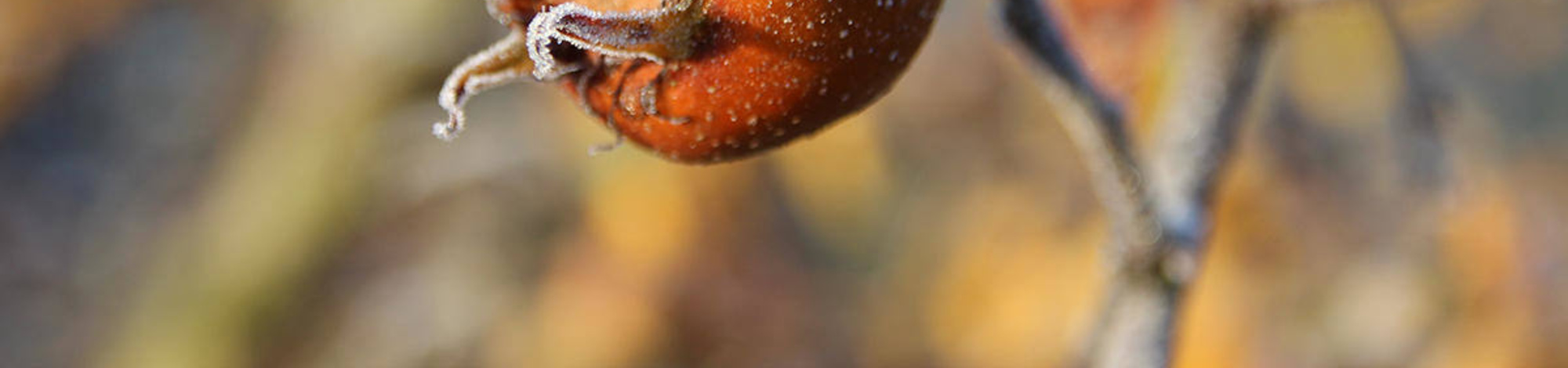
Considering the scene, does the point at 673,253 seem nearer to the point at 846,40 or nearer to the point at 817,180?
the point at 817,180

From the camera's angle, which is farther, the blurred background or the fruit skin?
the blurred background

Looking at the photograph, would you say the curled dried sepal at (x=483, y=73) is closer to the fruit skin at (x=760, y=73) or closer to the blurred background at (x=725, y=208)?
the fruit skin at (x=760, y=73)

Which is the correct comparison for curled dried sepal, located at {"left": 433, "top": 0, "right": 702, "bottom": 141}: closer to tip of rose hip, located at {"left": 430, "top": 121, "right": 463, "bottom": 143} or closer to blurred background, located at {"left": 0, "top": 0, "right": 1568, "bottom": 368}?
tip of rose hip, located at {"left": 430, "top": 121, "right": 463, "bottom": 143}

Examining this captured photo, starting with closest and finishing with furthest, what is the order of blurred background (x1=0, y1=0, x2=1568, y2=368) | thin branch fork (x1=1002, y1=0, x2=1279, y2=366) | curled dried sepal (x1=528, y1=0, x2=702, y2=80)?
curled dried sepal (x1=528, y1=0, x2=702, y2=80)
thin branch fork (x1=1002, y1=0, x2=1279, y2=366)
blurred background (x1=0, y1=0, x2=1568, y2=368)

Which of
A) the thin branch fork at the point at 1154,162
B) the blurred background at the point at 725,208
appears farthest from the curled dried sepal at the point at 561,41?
the blurred background at the point at 725,208

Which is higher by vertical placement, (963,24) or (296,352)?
(963,24)

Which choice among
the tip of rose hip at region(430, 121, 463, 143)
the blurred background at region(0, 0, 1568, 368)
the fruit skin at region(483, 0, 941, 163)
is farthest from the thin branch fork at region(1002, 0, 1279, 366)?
the tip of rose hip at region(430, 121, 463, 143)

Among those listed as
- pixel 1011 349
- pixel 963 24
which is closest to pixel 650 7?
pixel 1011 349
